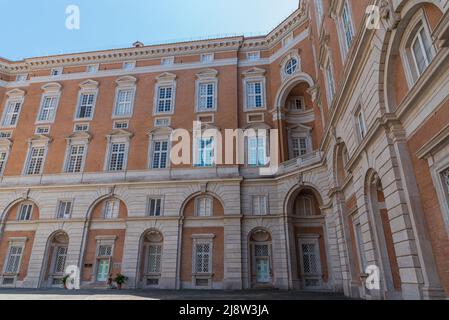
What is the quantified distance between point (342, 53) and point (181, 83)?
16.8 meters

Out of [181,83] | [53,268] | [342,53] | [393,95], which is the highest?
[181,83]

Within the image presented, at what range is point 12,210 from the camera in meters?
25.3

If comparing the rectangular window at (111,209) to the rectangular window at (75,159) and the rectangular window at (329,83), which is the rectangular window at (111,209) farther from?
the rectangular window at (329,83)

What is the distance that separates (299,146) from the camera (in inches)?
974

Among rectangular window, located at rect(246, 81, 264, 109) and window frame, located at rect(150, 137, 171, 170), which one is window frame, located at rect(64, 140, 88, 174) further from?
rectangular window, located at rect(246, 81, 264, 109)

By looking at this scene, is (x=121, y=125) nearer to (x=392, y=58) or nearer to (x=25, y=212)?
(x=25, y=212)

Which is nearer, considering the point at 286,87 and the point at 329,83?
the point at 329,83

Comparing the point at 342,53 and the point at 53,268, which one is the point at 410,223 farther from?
the point at 53,268

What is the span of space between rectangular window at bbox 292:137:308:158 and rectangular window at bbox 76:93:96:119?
18.5 meters

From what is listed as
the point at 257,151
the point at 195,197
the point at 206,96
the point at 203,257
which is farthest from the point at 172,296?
the point at 206,96

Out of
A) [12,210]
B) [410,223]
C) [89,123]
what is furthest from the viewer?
[89,123]

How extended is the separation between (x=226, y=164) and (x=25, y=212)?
17133mm

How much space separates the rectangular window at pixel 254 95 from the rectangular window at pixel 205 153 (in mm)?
4879
